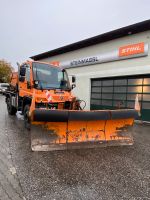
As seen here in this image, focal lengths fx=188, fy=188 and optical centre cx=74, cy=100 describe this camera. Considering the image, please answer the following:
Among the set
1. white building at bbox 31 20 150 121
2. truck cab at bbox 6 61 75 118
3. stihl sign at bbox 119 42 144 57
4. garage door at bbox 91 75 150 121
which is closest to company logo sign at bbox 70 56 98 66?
white building at bbox 31 20 150 121

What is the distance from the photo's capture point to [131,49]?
10.6 m

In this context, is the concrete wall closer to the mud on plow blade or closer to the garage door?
the garage door

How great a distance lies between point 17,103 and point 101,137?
15.0ft

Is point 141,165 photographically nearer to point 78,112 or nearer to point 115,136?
point 115,136

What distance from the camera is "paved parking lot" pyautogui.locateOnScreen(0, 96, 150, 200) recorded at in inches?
120

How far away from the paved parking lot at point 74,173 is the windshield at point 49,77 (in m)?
2.26

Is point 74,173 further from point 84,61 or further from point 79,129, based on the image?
point 84,61

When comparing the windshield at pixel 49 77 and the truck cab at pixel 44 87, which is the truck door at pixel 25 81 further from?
the windshield at pixel 49 77

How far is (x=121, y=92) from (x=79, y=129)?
6.89 m

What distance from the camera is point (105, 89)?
1252 centimetres

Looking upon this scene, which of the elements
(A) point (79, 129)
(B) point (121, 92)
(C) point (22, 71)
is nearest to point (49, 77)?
(C) point (22, 71)

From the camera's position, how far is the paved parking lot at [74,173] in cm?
306

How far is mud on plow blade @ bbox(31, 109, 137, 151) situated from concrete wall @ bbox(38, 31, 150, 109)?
550 cm

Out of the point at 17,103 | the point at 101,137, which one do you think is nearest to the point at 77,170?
the point at 101,137
